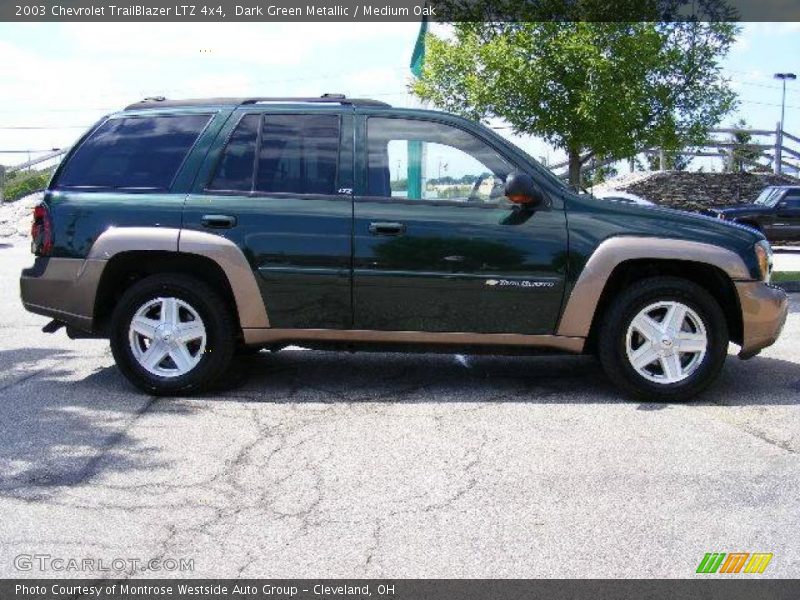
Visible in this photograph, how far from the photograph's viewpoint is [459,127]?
5957mm

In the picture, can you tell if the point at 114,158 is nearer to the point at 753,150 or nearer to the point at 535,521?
the point at 535,521

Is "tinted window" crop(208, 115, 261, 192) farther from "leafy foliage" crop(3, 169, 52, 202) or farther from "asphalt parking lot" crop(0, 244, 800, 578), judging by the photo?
"leafy foliage" crop(3, 169, 52, 202)

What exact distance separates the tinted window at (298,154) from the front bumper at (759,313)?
8.97ft

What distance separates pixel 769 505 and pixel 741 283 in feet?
7.04

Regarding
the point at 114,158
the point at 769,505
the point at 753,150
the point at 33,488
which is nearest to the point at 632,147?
the point at 114,158

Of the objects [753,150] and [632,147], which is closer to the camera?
[632,147]

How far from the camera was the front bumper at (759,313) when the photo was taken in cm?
582

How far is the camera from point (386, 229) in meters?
5.74

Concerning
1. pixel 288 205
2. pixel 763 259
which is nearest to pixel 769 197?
pixel 763 259

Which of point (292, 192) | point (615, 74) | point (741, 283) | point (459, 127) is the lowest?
point (741, 283)

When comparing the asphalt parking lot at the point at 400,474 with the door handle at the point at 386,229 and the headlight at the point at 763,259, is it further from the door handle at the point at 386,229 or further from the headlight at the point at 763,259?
the door handle at the point at 386,229

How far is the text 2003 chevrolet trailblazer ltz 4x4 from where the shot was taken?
18.8 ft

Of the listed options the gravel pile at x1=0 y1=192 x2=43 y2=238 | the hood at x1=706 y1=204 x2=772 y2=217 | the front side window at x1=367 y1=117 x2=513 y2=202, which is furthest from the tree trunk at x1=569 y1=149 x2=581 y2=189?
the gravel pile at x1=0 y1=192 x2=43 y2=238

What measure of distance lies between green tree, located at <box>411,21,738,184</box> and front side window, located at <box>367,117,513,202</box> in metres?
6.31
